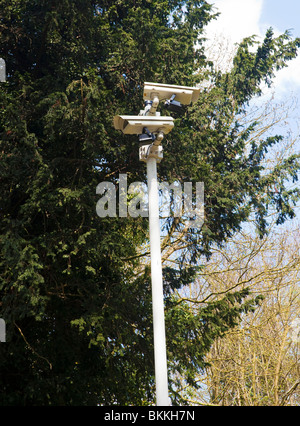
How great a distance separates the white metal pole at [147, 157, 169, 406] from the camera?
17.0 feet

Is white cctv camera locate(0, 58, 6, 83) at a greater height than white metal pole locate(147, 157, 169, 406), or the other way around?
white cctv camera locate(0, 58, 6, 83)

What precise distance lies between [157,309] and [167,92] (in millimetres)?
2360

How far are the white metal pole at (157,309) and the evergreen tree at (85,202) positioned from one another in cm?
313

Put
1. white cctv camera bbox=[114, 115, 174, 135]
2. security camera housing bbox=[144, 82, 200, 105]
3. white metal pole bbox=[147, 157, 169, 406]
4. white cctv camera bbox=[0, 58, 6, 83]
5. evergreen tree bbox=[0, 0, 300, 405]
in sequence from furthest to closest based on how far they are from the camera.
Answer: white cctv camera bbox=[0, 58, 6, 83] → evergreen tree bbox=[0, 0, 300, 405] → security camera housing bbox=[144, 82, 200, 105] → white cctv camera bbox=[114, 115, 174, 135] → white metal pole bbox=[147, 157, 169, 406]

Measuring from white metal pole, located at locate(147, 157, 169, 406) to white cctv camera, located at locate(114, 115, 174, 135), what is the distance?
45 cm

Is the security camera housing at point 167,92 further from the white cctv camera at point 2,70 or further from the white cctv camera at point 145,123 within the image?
the white cctv camera at point 2,70

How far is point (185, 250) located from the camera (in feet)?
39.8

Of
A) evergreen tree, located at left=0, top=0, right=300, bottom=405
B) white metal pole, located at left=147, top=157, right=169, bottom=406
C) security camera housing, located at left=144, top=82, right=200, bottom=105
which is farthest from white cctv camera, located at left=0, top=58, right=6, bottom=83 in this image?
white metal pole, located at left=147, top=157, right=169, bottom=406

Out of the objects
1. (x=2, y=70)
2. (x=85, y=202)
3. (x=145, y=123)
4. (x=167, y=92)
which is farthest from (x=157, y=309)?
(x=2, y=70)

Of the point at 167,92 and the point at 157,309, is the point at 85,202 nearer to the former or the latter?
the point at 167,92

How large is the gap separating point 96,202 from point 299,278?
8.29m

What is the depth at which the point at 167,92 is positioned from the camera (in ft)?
19.9

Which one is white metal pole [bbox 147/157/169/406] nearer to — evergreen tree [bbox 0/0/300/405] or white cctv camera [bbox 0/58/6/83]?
evergreen tree [bbox 0/0/300/405]
